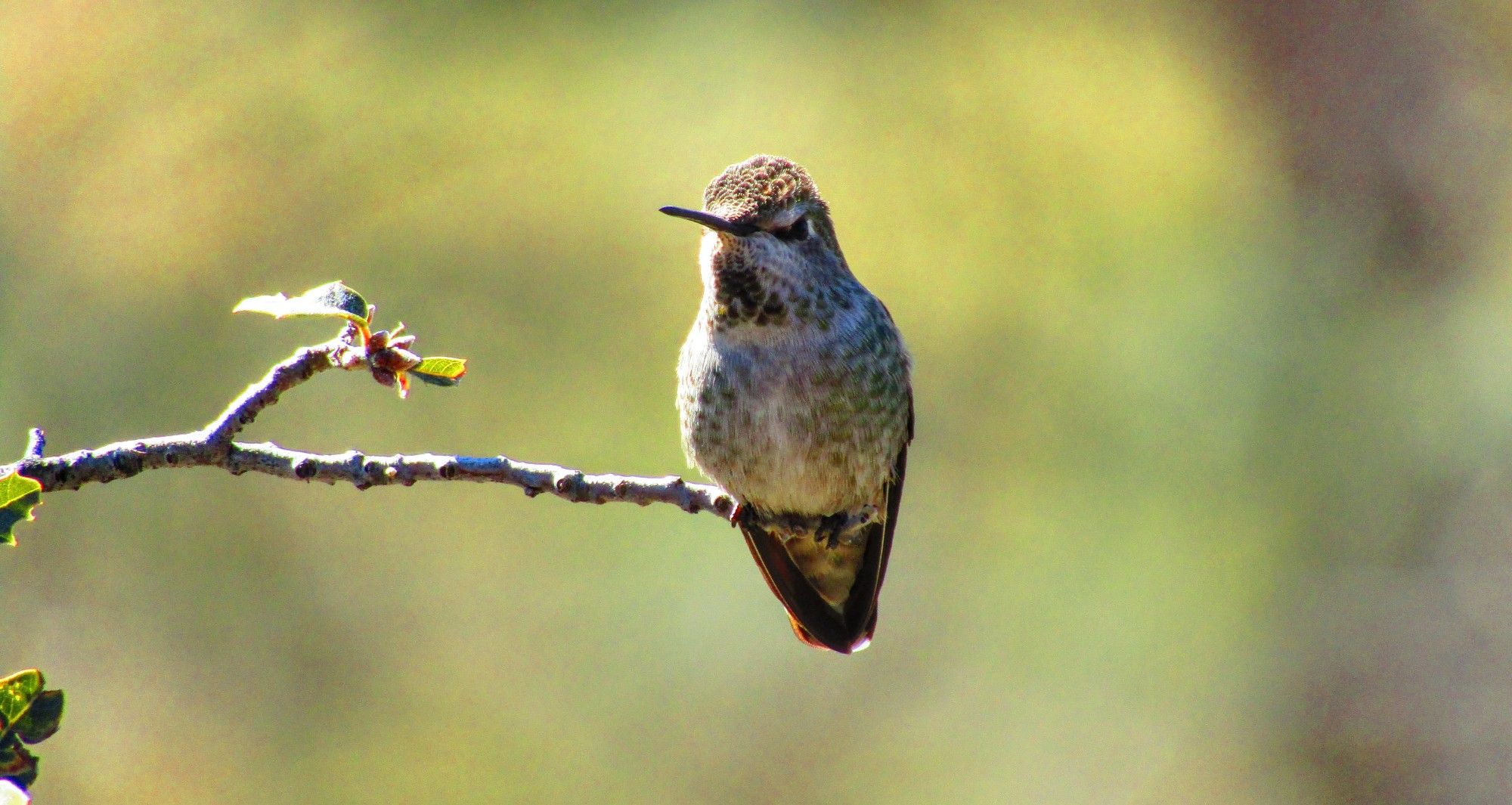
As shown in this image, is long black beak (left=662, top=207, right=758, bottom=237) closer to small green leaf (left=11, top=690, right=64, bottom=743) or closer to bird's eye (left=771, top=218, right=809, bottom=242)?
bird's eye (left=771, top=218, right=809, bottom=242)

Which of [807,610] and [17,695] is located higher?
[807,610]

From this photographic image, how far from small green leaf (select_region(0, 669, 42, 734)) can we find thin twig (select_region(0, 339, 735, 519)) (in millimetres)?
369

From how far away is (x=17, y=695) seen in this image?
135 centimetres

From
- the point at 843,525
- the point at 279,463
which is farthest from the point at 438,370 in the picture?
the point at 843,525

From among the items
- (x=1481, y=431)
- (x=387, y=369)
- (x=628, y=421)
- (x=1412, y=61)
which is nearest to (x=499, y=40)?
(x=628, y=421)

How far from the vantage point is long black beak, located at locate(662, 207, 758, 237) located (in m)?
2.59

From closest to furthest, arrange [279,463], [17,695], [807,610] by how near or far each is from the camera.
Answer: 1. [17,695]
2. [279,463]
3. [807,610]

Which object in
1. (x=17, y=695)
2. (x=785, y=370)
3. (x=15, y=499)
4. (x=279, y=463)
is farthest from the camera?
(x=785, y=370)

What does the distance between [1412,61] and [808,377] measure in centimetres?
738

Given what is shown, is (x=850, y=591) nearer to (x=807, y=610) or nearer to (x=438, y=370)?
(x=807, y=610)

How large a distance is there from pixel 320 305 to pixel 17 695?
2.17 feet

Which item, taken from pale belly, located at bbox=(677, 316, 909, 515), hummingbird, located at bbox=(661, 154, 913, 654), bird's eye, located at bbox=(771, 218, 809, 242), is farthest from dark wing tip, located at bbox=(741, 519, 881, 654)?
bird's eye, located at bbox=(771, 218, 809, 242)

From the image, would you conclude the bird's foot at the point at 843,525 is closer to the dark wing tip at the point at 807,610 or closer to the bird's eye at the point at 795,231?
the dark wing tip at the point at 807,610

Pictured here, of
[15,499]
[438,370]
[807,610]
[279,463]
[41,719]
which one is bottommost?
[41,719]
